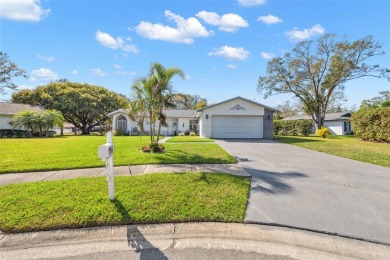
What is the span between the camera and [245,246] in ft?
11.2

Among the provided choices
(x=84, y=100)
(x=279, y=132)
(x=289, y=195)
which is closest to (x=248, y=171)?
(x=289, y=195)

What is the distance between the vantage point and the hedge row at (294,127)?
27422mm

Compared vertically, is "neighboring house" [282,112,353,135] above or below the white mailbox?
above

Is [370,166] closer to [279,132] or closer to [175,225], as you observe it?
[175,225]

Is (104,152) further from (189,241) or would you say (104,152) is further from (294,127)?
(294,127)

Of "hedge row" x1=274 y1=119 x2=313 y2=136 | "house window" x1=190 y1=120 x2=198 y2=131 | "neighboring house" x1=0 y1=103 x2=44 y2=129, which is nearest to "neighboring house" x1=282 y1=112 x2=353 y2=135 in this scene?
"hedge row" x1=274 y1=119 x2=313 y2=136

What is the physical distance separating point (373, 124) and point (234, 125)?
10943 mm

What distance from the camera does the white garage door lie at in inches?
837

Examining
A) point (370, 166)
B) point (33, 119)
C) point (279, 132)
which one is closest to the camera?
point (370, 166)

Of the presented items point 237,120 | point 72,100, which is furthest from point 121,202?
point 72,100

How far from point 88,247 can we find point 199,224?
68.1 inches

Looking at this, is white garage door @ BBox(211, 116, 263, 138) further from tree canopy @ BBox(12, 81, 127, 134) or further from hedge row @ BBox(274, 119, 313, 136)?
tree canopy @ BBox(12, 81, 127, 134)

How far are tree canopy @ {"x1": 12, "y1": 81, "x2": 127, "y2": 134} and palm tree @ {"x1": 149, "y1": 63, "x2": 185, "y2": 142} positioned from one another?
79.2ft

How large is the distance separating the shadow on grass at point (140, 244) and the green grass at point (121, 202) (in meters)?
0.18
